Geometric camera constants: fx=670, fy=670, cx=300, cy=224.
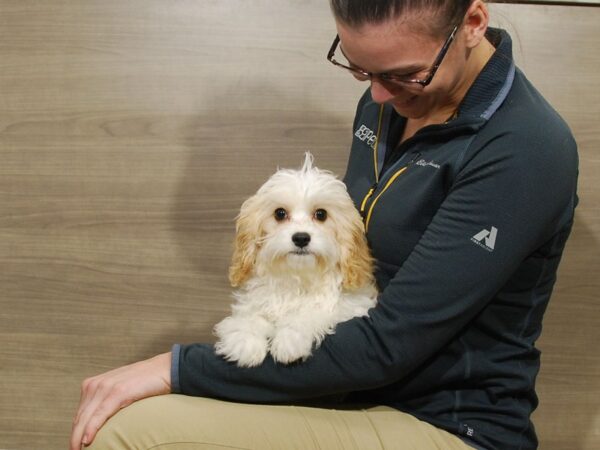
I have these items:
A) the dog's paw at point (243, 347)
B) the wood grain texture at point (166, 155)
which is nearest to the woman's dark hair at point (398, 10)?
the dog's paw at point (243, 347)

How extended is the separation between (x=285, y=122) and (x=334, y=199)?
1.66ft

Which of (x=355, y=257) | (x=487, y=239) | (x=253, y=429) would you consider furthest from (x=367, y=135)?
(x=253, y=429)

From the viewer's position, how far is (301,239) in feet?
3.74

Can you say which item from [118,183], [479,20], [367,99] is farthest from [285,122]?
[479,20]

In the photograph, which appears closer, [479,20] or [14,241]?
[479,20]

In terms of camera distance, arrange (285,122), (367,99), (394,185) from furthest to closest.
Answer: (285,122), (367,99), (394,185)

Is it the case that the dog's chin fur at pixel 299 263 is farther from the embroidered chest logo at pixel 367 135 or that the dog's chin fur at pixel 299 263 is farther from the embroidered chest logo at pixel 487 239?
the embroidered chest logo at pixel 487 239

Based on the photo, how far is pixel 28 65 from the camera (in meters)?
1.65

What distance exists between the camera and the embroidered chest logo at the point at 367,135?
1.25m

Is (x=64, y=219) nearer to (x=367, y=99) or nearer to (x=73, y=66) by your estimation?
(x=73, y=66)

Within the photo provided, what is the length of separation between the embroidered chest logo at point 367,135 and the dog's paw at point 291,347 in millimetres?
404

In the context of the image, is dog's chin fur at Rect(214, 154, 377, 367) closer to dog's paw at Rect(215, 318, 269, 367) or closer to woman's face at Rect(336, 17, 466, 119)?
dog's paw at Rect(215, 318, 269, 367)

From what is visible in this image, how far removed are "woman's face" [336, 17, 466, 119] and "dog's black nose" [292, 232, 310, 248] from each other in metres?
0.26

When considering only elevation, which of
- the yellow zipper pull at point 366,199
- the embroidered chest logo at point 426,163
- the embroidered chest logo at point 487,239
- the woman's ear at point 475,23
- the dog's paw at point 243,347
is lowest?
the dog's paw at point 243,347
